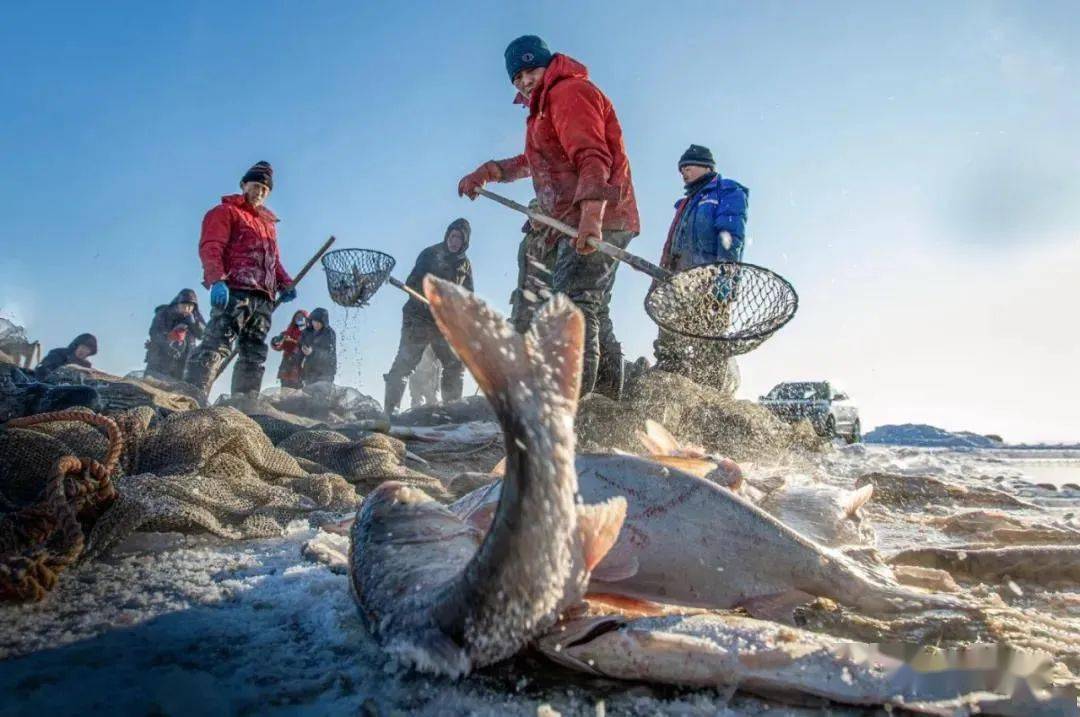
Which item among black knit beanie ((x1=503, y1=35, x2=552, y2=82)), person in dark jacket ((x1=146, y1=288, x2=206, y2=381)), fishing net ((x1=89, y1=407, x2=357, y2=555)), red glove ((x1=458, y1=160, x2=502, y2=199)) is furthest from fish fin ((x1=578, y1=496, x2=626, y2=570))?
person in dark jacket ((x1=146, y1=288, x2=206, y2=381))

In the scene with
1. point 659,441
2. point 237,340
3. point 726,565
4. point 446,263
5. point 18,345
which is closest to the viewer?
point 726,565

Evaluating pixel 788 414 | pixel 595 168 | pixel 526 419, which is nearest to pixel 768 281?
pixel 595 168

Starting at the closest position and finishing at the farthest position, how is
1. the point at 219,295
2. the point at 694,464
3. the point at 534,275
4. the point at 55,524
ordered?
the point at 55,524, the point at 694,464, the point at 534,275, the point at 219,295

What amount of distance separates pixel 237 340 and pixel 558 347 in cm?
768

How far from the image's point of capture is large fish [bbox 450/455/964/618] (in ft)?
6.07

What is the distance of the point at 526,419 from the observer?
1.11m

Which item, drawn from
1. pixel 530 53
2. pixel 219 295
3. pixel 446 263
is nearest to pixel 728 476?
pixel 530 53

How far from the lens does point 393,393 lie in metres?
10.4

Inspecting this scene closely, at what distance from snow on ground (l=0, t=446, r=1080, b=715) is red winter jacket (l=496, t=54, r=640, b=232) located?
3.70 m

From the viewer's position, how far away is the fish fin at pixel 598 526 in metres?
1.25

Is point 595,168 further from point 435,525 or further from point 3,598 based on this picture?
point 3,598

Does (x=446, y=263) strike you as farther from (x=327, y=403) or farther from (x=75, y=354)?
(x=75, y=354)

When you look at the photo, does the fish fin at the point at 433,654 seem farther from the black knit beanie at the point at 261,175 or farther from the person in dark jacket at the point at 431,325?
the person in dark jacket at the point at 431,325

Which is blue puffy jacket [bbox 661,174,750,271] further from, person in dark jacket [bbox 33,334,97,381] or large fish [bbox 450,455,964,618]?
person in dark jacket [bbox 33,334,97,381]
